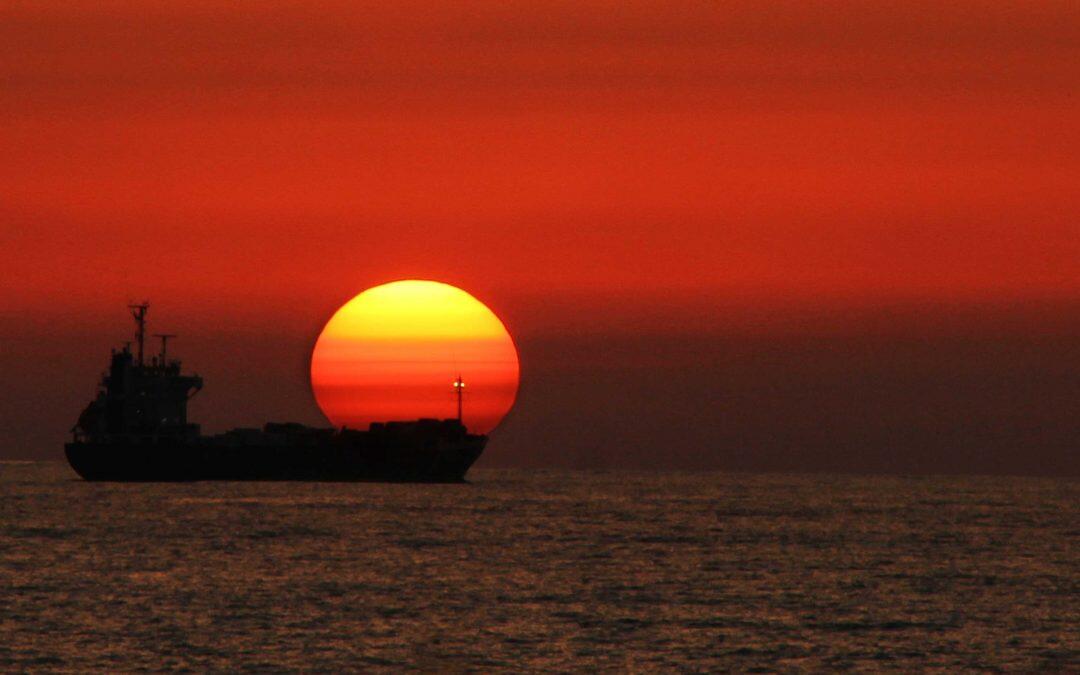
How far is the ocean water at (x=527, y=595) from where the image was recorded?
5166 cm

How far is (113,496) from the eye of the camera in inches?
6752

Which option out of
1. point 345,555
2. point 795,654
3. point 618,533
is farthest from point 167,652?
point 618,533

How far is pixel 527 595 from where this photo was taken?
68125mm

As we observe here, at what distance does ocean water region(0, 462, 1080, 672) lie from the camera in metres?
51.7

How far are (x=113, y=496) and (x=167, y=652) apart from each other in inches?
4888

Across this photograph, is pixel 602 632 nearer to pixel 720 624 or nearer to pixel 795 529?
pixel 720 624

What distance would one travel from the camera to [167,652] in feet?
167

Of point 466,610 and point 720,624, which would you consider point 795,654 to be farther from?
point 466,610

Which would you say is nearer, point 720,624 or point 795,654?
point 795,654

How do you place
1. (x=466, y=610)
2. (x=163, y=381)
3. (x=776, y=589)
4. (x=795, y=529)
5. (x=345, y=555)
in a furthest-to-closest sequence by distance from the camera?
(x=163, y=381), (x=795, y=529), (x=345, y=555), (x=776, y=589), (x=466, y=610)

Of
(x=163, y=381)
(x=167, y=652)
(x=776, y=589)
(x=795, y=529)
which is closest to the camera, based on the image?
(x=167, y=652)

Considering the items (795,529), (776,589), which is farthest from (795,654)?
(795,529)

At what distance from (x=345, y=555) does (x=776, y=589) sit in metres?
26.0

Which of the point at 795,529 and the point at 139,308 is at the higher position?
the point at 139,308
